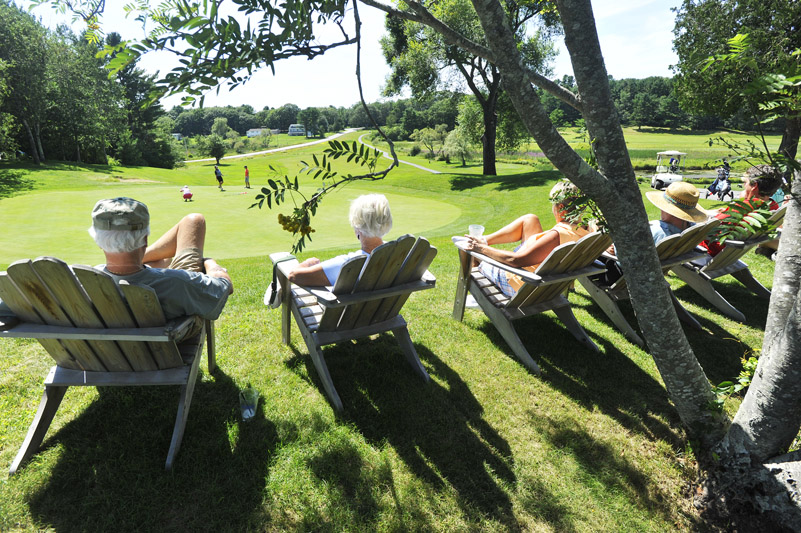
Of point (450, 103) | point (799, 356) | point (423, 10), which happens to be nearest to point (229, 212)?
point (423, 10)

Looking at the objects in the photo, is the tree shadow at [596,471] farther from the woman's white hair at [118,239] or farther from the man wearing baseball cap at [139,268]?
the woman's white hair at [118,239]

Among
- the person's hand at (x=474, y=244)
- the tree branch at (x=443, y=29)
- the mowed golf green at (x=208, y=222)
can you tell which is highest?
the tree branch at (x=443, y=29)

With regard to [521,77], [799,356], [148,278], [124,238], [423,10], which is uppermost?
[423,10]

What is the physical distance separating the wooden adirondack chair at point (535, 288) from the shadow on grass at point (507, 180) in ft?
49.2

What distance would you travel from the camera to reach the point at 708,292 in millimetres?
4891

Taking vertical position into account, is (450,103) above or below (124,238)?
above

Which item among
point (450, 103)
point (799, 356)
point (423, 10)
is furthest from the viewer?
point (450, 103)

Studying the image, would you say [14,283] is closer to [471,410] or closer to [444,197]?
[471,410]

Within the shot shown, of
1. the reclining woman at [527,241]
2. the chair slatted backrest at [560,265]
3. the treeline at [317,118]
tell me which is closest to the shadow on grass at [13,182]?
the reclining woman at [527,241]

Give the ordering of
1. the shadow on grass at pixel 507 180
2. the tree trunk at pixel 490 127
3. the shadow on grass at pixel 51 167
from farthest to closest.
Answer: the shadow on grass at pixel 51 167 → the tree trunk at pixel 490 127 → the shadow on grass at pixel 507 180

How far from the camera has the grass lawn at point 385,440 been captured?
231 cm

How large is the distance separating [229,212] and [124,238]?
11.4 m

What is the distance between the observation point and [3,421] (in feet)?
9.41

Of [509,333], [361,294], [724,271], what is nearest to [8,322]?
[361,294]
